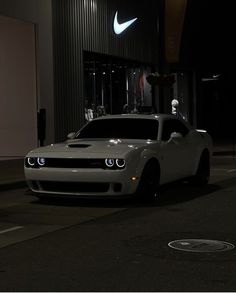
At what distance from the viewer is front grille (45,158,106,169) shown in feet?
32.7

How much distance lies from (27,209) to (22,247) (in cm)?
303

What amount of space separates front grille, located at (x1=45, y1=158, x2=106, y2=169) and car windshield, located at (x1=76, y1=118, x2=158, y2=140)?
1.53 m

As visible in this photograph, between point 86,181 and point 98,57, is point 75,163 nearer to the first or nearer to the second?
point 86,181

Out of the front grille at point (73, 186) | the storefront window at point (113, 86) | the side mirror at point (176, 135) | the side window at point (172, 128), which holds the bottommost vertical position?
the front grille at point (73, 186)

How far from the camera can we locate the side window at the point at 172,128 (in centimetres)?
1157

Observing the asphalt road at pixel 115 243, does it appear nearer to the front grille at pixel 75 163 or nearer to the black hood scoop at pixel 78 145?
the front grille at pixel 75 163

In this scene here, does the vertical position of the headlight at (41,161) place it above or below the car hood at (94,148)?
below

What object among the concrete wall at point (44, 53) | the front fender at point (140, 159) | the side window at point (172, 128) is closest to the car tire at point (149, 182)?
the front fender at point (140, 159)

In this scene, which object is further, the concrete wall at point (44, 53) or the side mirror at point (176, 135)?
the concrete wall at point (44, 53)

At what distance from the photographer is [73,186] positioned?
10.2 m

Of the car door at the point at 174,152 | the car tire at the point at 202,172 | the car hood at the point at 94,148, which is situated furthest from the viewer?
the car tire at the point at 202,172

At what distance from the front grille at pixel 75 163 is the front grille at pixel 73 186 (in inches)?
11.2

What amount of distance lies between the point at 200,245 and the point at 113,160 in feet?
9.72

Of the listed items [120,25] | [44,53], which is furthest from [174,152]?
[120,25]
